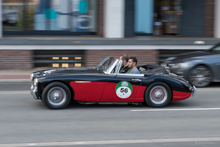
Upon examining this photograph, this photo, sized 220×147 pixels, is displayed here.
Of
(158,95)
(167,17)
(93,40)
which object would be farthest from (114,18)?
(158,95)

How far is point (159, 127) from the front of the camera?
20.2 feet

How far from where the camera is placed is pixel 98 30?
50.3 ft

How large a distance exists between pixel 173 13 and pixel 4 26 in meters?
7.63

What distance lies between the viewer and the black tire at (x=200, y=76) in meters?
10.6

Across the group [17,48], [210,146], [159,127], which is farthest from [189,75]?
[17,48]

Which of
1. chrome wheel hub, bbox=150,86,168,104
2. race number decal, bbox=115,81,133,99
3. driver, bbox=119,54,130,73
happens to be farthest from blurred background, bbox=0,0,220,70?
race number decal, bbox=115,81,133,99

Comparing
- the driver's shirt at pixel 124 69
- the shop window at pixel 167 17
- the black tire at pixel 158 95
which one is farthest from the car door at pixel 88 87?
the shop window at pixel 167 17

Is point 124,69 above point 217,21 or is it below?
below

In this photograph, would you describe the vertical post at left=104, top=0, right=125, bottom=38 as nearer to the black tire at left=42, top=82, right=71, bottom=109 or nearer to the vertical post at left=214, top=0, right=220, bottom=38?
the vertical post at left=214, top=0, right=220, bottom=38

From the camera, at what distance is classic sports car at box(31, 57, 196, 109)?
726 cm

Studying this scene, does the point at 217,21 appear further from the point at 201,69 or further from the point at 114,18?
the point at 201,69

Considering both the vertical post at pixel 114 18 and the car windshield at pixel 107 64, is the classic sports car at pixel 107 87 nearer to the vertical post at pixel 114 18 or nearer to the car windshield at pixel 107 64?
the car windshield at pixel 107 64

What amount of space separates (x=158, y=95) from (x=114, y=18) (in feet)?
24.3

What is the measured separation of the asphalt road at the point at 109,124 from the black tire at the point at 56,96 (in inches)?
6.1
